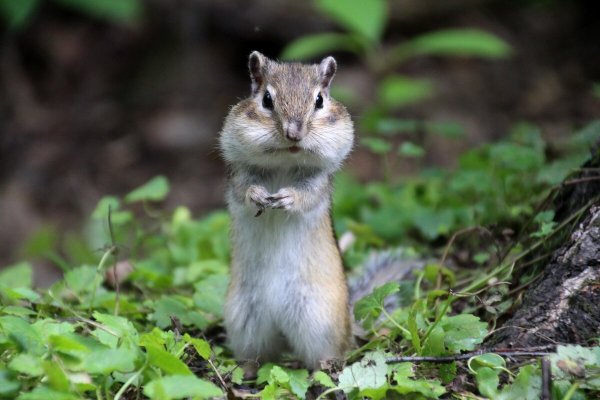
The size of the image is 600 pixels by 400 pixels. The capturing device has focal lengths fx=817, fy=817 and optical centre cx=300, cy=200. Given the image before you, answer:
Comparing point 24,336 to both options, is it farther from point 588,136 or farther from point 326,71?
point 588,136

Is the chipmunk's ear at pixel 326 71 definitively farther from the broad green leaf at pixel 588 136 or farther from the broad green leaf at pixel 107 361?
the broad green leaf at pixel 107 361

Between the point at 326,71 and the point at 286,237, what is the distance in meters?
0.74

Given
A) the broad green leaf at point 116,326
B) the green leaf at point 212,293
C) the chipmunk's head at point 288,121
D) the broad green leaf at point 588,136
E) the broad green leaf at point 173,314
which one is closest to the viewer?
the broad green leaf at point 116,326

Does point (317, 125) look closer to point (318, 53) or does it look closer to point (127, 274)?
point (127, 274)

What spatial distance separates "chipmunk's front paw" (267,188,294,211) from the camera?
3.36 metres

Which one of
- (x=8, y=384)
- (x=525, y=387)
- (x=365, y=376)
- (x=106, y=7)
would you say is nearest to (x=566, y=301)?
(x=525, y=387)

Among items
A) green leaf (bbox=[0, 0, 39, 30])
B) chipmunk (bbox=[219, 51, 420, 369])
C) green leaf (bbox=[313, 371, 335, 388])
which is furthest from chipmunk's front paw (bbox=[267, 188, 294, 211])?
green leaf (bbox=[0, 0, 39, 30])

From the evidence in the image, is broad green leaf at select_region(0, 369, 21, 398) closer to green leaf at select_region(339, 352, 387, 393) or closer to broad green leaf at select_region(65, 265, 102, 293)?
green leaf at select_region(339, 352, 387, 393)

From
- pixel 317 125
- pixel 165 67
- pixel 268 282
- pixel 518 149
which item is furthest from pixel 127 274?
pixel 165 67

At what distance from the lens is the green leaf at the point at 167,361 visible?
2541mm

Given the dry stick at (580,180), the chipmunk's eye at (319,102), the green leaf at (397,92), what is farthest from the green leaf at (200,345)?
the green leaf at (397,92)

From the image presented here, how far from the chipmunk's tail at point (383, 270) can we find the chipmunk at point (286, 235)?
1.59 ft

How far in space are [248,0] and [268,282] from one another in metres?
6.11

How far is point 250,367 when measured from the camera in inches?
140
